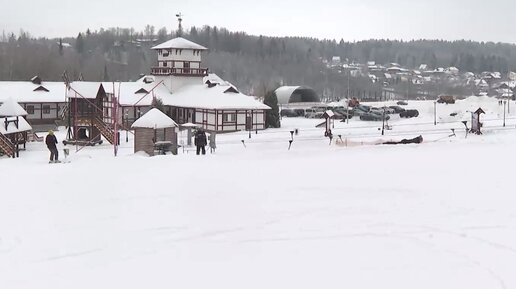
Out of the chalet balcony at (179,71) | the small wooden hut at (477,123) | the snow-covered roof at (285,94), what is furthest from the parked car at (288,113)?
the small wooden hut at (477,123)

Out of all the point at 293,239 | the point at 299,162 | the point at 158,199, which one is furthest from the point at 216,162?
the point at 293,239

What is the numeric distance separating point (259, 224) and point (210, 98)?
35.2 meters

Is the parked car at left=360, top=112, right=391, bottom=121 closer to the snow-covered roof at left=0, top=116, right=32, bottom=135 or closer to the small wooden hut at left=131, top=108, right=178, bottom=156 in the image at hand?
the small wooden hut at left=131, top=108, right=178, bottom=156

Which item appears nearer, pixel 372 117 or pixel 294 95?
pixel 372 117

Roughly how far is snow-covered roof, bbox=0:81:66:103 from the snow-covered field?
30.7 meters

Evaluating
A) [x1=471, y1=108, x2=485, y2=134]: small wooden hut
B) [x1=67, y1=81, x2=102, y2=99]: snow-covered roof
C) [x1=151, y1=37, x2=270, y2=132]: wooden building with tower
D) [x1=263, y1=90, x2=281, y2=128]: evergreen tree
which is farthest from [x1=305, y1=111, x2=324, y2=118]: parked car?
A: [x1=67, y1=81, x2=102, y2=99]: snow-covered roof

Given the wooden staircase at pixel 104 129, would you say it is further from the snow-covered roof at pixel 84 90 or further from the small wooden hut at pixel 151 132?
the small wooden hut at pixel 151 132

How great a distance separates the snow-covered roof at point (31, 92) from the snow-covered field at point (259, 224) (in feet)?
101

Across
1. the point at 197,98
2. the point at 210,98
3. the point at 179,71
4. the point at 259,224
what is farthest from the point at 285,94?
the point at 259,224

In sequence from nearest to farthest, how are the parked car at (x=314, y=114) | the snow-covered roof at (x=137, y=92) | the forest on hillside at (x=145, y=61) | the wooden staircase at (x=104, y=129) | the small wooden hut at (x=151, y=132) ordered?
1. the small wooden hut at (x=151, y=132)
2. the wooden staircase at (x=104, y=129)
3. the snow-covered roof at (x=137, y=92)
4. the parked car at (x=314, y=114)
5. the forest on hillside at (x=145, y=61)

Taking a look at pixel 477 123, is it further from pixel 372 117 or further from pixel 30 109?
pixel 30 109

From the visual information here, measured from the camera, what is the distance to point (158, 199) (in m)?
15.6

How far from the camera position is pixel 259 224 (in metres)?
13.6

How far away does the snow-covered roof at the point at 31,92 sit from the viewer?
4972 centimetres
